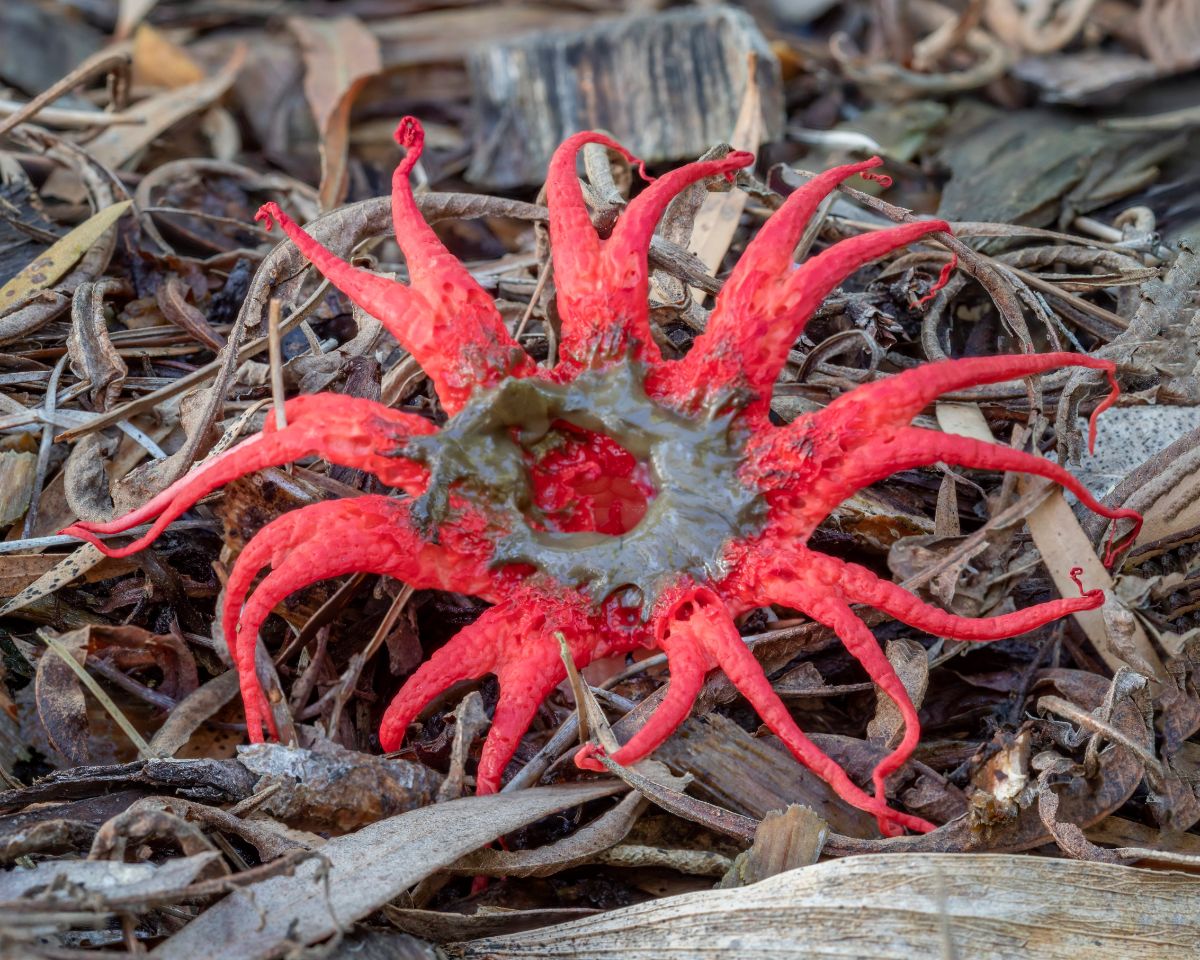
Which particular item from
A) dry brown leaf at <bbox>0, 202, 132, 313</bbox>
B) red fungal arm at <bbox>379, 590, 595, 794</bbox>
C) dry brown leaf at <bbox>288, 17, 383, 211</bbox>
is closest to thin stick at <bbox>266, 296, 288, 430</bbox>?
red fungal arm at <bbox>379, 590, 595, 794</bbox>

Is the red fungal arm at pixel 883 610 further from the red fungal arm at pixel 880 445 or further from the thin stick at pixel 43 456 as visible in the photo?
the thin stick at pixel 43 456

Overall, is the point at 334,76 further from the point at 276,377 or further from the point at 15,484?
the point at 276,377

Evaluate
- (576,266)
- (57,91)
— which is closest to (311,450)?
(576,266)

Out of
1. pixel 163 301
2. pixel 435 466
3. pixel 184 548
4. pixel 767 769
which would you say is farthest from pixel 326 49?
pixel 767 769

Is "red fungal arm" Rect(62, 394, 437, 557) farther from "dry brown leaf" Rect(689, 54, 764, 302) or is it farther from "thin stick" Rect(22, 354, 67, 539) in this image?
"dry brown leaf" Rect(689, 54, 764, 302)

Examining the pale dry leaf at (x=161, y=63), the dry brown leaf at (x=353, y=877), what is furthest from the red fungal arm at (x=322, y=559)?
the pale dry leaf at (x=161, y=63)
